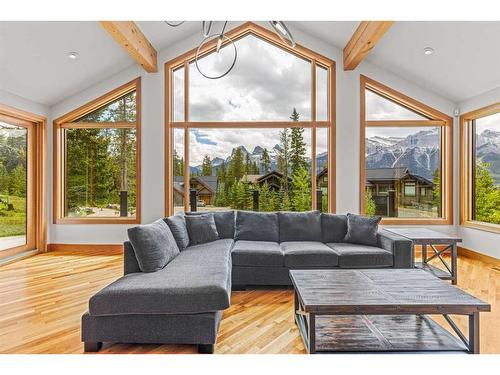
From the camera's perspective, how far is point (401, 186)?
A: 5699mm

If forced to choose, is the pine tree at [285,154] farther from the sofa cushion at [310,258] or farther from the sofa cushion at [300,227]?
the sofa cushion at [310,258]

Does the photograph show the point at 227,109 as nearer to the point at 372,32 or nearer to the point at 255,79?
the point at 255,79

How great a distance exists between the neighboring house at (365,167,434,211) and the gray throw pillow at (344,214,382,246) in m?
1.64

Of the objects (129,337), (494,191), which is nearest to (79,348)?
(129,337)

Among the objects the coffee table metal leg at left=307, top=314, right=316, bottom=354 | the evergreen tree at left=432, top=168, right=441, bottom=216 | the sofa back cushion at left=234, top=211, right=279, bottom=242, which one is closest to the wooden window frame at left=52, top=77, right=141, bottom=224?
the sofa back cushion at left=234, top=211, right=279, bottom=242

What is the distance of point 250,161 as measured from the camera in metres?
5.72

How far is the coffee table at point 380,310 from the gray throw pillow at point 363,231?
1277mm

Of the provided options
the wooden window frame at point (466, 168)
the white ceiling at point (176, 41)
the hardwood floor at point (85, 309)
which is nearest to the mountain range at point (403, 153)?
the wooden window frame at point (466, 168)

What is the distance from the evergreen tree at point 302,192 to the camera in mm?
5656

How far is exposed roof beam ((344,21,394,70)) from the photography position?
396cm

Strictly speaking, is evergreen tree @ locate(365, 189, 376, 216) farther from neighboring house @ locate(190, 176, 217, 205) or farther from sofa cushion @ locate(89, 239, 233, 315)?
sofa cushion @ locate(89, 239, 233, 315)

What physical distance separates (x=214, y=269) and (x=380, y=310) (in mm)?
1334

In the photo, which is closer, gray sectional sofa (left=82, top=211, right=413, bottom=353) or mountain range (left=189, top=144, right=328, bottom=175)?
gray sectional sofa (left=82, top=211, right=413, bottom=353)

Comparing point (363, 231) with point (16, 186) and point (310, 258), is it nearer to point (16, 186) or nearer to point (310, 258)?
point (310, 258)
